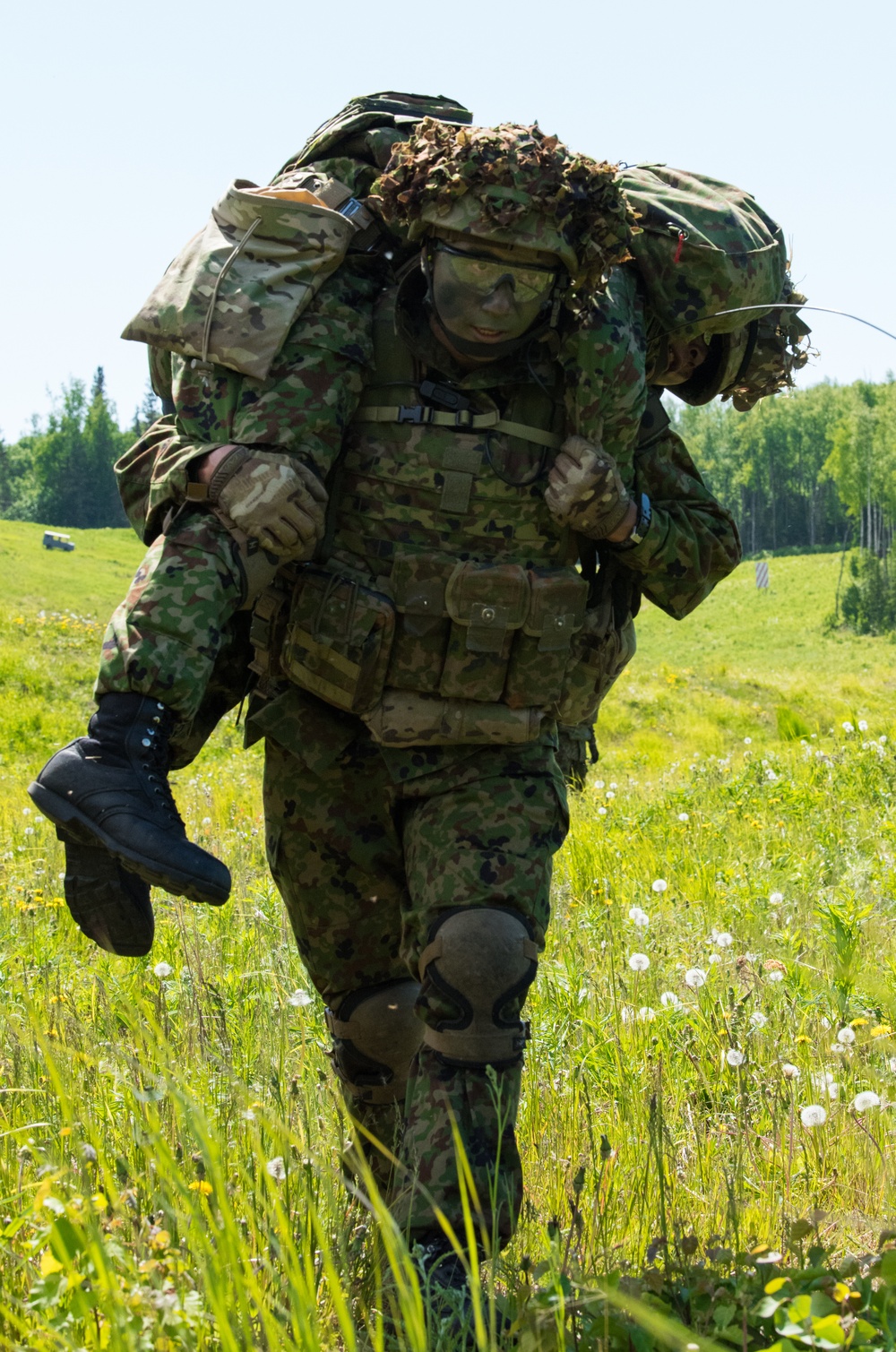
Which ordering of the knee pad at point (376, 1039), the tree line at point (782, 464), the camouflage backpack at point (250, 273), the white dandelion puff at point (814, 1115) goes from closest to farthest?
the white dandelion puff at point (814, 1115), the camouflage backpack at point (250, 273), the knee pad at point (376, 1039), the tree line at point (782, 464)

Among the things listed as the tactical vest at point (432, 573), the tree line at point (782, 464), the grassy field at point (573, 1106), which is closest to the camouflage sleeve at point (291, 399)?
the tactical vest at point (432, 573)

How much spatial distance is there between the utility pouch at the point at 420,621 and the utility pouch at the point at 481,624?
2 cm

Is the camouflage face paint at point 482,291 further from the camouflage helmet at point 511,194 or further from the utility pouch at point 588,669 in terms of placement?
the utility pouch at point 588,669

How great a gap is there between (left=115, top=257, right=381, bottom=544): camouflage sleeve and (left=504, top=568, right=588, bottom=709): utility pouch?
62cm

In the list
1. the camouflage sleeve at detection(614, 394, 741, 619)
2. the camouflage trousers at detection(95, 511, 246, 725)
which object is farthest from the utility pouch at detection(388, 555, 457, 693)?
the camouflage sleeve at detection(614, 394, 741, 619)

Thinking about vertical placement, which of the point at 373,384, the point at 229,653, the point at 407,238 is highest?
the point at 407,238

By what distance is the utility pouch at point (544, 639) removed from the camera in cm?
346

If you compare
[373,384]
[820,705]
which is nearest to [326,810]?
[373,384]

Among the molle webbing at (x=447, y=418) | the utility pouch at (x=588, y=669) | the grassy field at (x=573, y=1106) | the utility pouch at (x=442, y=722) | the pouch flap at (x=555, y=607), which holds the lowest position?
the grassy field at (x=573, y=1106)

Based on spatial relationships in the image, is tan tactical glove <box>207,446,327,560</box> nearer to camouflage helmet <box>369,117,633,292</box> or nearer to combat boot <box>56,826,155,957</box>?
camouflage helmet <box>369,117,633,292</box>

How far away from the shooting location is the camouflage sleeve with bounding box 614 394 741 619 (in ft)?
12.0

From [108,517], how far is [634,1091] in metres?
107

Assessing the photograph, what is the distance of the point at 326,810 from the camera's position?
3.69 m

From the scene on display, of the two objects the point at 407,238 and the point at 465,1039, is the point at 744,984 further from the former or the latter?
the point at 407,238
